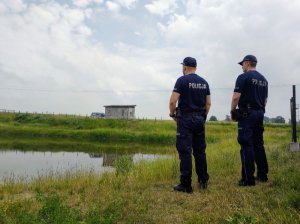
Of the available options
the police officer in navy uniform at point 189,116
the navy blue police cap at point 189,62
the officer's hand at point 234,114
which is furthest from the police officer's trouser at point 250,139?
the navy blue police cap at point 189,62

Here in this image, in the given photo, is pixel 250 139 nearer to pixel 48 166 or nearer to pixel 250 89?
pixel 250 89

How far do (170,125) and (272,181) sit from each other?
134 ft

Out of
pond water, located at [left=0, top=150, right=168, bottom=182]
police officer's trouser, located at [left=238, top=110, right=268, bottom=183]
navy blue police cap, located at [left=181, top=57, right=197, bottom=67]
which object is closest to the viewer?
police officer's trouser, located at [left=238, top=110, right=268, bottom=183]

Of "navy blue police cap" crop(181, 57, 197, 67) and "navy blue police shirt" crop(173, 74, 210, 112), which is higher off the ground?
"navy blue police cap" crop(181, 57, 197, 67)

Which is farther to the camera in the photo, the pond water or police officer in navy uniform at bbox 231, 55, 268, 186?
the pond water

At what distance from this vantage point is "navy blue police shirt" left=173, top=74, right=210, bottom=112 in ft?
21.3

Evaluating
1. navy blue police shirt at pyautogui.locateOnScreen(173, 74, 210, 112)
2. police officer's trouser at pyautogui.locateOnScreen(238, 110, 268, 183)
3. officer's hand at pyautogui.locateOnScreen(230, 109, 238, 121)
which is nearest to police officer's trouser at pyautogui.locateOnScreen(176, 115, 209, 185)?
navy blue police shirt at pyautogui.locateOnScreen(173, 74, 210, 112)

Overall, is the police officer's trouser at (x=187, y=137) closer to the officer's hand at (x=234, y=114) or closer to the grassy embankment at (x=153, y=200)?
the grassy embankment at (x=153, y=200)

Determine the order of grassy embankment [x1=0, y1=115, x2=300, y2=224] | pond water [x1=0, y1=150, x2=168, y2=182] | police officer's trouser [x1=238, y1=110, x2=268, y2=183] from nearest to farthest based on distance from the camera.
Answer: grassy embankment [x1=0, y1=115, x2=300, y2=224]
police officer's trouser [x1=238, y1=110, x2=268, y2=183]
pond water [x1=0, y1=150, x2=168, y2=182]

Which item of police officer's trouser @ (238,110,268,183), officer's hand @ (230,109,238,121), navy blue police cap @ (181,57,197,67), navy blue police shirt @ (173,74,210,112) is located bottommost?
police officer's trouser @ (238,110,268,183)

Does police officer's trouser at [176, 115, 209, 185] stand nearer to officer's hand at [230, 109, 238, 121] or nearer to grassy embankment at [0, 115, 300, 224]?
grassy embankment at [0, 115, 300, 224]

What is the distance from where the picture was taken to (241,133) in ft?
22.0

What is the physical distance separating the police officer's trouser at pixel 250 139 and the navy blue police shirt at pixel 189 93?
0.89 meters

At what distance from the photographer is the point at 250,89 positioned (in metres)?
6.74
